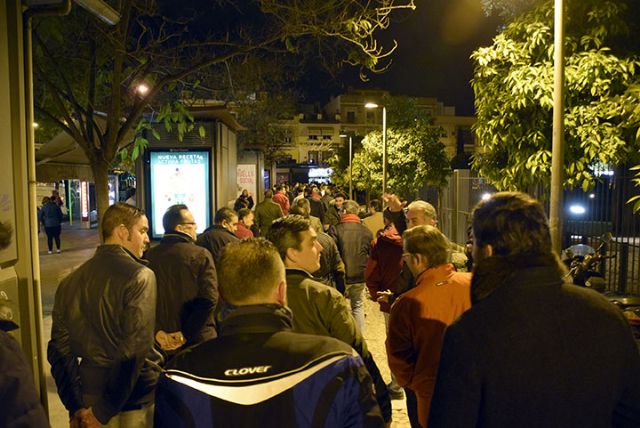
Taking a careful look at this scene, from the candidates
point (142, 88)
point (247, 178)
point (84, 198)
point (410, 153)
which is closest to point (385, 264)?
point (142, 88)

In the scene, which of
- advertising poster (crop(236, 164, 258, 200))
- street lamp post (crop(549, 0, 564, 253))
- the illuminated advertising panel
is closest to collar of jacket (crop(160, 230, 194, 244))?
street lamp post (crop(549, 0, 564, 253))

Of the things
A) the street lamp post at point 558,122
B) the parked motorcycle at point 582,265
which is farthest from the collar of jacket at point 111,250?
the street lamp post at point 558,122

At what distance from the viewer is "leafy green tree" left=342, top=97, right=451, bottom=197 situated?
24.7m

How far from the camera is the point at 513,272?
81.4 inches

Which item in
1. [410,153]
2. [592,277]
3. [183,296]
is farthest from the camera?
[410,153]

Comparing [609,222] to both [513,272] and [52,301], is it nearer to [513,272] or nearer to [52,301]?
[513,272]

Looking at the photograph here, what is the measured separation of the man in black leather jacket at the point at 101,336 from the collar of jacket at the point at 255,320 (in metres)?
1.61

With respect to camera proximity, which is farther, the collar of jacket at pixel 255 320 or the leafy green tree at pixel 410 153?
the leafy green tree at pixel 410 153

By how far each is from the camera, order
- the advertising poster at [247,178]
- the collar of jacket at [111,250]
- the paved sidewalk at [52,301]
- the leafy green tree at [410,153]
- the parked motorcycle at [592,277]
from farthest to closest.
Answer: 1. the leafy green tree at [410,153]
2. the advertising poster at [247,178]
3. the paved sidewalk at [52,301]
4. the parked motorcycle at [592,277]
5. the collar of jacket at [111,250]

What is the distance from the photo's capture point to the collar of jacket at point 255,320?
2035 mm

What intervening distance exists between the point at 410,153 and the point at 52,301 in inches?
691

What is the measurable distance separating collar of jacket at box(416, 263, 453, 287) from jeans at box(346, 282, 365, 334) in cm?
389

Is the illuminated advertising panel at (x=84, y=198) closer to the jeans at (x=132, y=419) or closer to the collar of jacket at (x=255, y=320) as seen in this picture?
the jeans at (x=132, y=419)

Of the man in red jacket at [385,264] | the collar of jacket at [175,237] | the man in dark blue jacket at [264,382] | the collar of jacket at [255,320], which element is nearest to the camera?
the man in dark blue jacket at [264,382]
